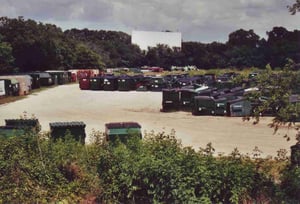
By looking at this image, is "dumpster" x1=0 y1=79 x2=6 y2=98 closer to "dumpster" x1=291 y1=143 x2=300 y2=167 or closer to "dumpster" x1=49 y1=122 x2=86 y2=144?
"dumpster" x1=49 y1=122 x2=86 y2=144

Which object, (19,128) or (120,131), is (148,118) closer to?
(120,131)

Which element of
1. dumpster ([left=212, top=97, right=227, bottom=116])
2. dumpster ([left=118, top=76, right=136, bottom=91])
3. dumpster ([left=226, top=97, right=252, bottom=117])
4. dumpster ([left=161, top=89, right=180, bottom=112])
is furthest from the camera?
dumpster ([left=118, top=76, right=136, bottom=91])

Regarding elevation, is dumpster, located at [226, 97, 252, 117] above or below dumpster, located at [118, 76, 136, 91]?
below

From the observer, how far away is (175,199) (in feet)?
36.2

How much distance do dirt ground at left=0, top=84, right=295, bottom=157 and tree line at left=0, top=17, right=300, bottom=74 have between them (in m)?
13.6

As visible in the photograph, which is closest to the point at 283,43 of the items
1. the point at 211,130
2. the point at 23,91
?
the point at 23,91

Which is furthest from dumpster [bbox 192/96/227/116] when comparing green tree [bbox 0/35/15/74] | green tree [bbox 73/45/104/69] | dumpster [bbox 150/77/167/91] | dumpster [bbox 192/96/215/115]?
green tree [bbox 73/45/104/69]

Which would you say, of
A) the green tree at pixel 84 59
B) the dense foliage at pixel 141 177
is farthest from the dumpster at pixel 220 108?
the green tree at pixel 84 59

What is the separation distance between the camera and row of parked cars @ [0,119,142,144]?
590 inches

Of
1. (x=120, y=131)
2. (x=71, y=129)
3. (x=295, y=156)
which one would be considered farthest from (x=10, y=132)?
(x=295, y=156)

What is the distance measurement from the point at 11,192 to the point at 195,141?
43.7 feet

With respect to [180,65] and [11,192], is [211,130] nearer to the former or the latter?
[11,192]

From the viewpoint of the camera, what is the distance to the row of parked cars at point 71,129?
15.0 metres

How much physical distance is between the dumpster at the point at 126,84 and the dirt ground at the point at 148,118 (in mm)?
3877
